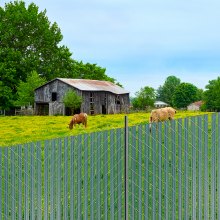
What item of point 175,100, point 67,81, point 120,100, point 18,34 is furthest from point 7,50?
point 175,100

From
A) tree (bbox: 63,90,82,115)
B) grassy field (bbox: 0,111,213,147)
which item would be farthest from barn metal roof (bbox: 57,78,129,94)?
grassy field (bbox: 0,111,213,147)

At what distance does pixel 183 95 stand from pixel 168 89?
27.4 m

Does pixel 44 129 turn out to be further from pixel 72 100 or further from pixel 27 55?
pixel 27 55

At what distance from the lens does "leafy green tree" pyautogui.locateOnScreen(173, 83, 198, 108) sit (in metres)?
107

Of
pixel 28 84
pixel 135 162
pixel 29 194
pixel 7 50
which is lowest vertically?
pixel 29 194

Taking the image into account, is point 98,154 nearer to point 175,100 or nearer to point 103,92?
point 103,92

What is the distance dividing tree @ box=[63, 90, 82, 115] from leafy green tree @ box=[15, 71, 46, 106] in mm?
6627

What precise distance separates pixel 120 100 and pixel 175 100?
185 feet

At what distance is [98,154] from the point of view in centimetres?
736

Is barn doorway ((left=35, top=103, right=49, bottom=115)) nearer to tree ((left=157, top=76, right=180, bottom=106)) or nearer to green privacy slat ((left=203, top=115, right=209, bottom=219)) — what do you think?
green privacy slat ((left=203, top=115, right=209, bottom=219))

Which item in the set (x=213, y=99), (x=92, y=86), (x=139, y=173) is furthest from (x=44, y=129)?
(x=213, y=99)

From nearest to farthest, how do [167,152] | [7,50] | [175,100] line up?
[167,152], [7,50], [175,100]

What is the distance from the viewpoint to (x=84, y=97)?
1935 inches

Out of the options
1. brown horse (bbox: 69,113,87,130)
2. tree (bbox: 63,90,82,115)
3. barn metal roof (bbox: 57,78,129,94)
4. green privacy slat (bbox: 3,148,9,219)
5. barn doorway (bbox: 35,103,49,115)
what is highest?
barn metal roof (bbox: 57,78,129,94)
